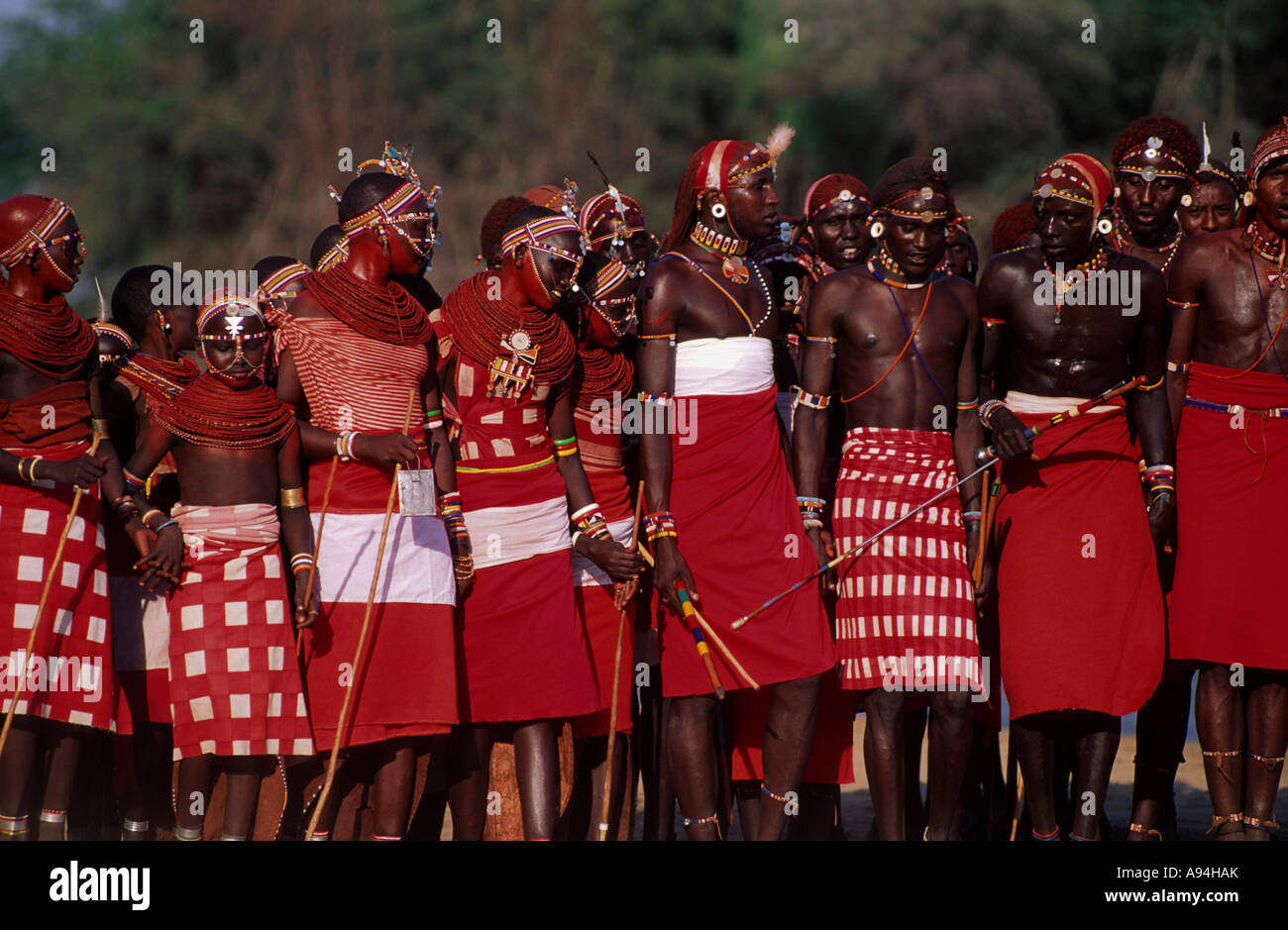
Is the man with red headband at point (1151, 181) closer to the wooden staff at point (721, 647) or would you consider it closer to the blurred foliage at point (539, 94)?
the wooden staff at point (721, 647)

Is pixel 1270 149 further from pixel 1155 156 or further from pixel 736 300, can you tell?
pixel 736 300

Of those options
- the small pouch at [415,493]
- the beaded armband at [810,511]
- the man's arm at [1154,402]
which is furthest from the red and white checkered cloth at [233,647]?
the man's arm at [1154,402]

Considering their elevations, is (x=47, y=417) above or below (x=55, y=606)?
above

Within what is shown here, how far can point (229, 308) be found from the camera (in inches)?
247

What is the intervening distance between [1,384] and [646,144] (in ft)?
69.7

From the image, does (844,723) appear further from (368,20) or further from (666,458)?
(368,20)

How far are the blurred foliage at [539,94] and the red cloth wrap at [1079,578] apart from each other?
56.3 feet

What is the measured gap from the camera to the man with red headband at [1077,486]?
6715 millimetres

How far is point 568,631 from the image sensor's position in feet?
21.7

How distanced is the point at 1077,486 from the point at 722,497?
146 centimetres

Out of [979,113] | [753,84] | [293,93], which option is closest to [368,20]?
[293,93]

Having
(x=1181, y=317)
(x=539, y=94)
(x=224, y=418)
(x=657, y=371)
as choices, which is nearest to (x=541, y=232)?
(x=657, y=371)

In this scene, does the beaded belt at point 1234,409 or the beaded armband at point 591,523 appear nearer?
the beaded armband at point 591,523

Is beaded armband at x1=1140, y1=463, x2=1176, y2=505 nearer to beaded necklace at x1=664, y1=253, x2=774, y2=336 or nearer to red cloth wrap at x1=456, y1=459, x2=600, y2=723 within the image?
beaded necklace at x1=664, y1=253, x2=774, y2=336
